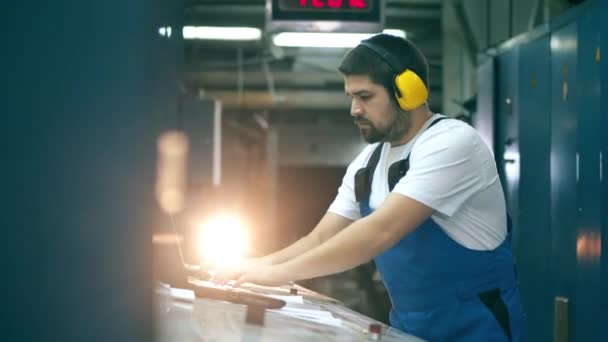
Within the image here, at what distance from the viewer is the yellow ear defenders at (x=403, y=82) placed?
1.91 metres

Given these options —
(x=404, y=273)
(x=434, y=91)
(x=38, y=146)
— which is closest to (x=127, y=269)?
(x=38, y=146)

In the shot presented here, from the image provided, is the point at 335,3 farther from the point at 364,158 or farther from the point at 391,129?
the point at 391,129

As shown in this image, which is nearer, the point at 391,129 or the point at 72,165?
the point at 72,165

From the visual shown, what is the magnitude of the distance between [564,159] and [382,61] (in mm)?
2573

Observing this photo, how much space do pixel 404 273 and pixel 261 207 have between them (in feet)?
40.7

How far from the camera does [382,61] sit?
1924 mm

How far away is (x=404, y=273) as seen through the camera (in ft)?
6.20

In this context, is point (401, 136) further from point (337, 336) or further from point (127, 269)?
point (127, 269)

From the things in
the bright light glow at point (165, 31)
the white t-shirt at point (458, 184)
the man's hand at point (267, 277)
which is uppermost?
the bright light glow at point (165, 31)

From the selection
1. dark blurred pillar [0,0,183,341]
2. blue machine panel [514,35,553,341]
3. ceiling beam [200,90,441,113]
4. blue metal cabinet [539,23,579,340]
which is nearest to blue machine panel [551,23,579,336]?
blue metal cabinet [539,23,579,340]

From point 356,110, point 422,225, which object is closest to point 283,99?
point 356,110

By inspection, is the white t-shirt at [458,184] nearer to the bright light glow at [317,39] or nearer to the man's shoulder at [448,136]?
the man's shoulder at [448,136]

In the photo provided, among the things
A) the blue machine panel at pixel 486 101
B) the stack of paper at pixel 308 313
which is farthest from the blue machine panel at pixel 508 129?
the stack of paper at pixel 308 313

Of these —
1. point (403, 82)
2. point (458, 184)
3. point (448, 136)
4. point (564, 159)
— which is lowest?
→ point (564, 159)
